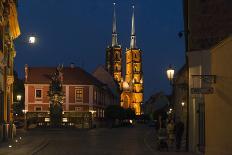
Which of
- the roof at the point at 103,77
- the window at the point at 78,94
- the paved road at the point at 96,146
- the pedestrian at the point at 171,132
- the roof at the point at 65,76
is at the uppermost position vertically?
the roof at the point at 103,77

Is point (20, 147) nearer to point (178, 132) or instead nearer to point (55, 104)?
point (178, 132)

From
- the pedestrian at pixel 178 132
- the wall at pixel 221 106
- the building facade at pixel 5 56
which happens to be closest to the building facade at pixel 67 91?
the building facade at pixel 5 56

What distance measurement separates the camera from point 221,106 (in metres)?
23.2

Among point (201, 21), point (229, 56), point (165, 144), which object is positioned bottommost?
point (165, 144)

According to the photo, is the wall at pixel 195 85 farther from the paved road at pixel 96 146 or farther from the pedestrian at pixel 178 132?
the paved road at pixel 96 146

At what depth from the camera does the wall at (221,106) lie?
2162cm

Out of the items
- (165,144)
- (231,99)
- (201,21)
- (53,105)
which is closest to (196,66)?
(201,21)

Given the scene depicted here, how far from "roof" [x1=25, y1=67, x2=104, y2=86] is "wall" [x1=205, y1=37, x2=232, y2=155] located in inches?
3075

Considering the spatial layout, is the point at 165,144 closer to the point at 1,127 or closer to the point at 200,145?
the point at 200,145

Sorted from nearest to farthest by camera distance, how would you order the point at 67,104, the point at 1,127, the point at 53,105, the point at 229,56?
1. the point at 229,56
2. the point at 1,127
3. the point at 53,105
4. the point at 67,104

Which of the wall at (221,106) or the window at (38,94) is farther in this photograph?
the window at (38,94)

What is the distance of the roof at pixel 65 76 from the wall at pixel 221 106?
256 feet

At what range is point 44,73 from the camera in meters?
106

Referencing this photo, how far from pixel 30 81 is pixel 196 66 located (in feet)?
234
